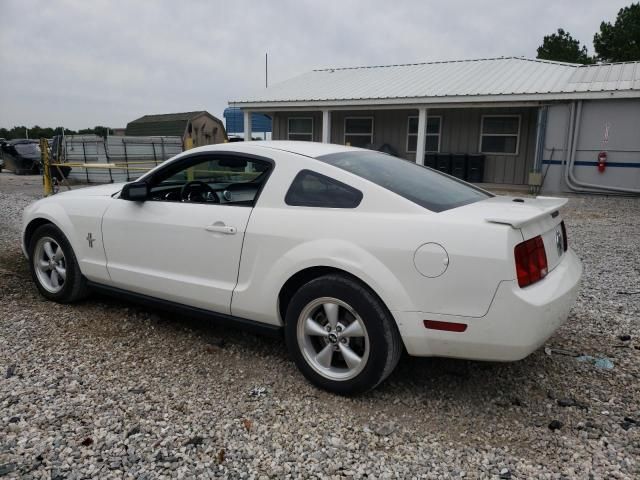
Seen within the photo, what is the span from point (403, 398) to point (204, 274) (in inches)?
58.6

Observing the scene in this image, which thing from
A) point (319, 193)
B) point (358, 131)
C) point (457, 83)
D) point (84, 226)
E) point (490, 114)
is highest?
point (457, 83)

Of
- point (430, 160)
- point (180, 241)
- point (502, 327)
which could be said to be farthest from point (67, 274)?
point (430, 160)

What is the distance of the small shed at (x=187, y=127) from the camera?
2958 cm

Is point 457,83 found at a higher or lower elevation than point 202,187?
higher

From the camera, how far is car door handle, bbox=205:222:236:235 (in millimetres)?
3330

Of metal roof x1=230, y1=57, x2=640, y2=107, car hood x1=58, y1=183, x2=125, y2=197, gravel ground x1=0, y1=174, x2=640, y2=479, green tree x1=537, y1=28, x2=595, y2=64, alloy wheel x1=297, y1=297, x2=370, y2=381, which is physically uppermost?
green tree x1=537, y1=28, x2=595, y2=64

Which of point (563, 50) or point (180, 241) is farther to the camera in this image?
point (563, 50)

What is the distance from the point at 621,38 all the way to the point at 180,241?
3424 centimetres

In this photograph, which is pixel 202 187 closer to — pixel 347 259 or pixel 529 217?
pixel 347 259

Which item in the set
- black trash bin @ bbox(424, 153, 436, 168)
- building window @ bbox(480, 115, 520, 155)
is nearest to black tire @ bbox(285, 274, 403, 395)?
black trash bin @ bbox(424, 153, 436, 168)

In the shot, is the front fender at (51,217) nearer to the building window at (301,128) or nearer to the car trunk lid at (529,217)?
the car trunk lid at (529,217)

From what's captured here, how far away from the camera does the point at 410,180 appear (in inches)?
133

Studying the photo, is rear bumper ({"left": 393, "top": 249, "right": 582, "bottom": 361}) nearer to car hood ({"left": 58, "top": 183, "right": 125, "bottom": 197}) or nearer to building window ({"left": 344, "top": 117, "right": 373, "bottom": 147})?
car hood ({"left": 58, "top": 183, "right": 125, "bottom": 197})

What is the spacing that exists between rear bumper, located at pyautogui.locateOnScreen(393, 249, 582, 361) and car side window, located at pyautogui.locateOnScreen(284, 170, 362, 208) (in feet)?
2.38
